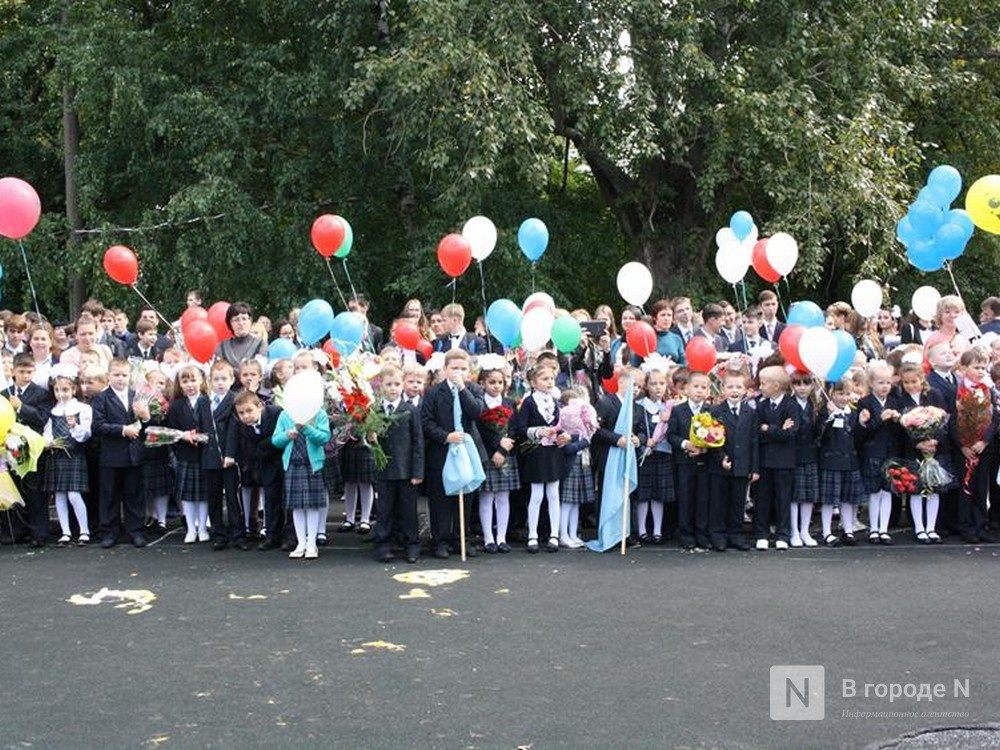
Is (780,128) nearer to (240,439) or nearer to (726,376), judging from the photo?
(726,376)

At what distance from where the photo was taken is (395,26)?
47.0 ft

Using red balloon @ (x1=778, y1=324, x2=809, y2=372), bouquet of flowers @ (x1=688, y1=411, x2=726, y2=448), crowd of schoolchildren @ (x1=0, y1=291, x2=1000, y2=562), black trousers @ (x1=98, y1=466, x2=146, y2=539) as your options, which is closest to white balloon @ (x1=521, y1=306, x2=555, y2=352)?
crowd of schoolchildren @ (x1=0, y1=291, x2=1000, y2=562)

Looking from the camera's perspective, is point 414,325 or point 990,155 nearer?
point 414,325

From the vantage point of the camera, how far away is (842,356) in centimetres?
824

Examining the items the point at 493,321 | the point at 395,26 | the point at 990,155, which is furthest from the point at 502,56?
the point at 990,155

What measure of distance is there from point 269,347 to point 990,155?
13.1 metres

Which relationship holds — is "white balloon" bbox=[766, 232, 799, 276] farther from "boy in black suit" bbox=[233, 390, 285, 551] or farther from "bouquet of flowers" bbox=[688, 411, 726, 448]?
"boy in black suit" bbox=[233, 390, 285, 551]

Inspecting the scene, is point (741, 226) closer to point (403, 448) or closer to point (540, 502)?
point (540, 502)

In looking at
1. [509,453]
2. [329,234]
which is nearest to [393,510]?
[509,453]

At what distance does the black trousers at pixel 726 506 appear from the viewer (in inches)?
336

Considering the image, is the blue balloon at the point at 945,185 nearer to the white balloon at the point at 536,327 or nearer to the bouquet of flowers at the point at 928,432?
the bouquet of flowers at the point at 928,432

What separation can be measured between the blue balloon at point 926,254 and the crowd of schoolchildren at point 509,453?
97 cm

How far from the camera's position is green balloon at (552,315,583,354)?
364 inches

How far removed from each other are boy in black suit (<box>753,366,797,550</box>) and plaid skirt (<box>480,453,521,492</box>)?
5.95 ft
